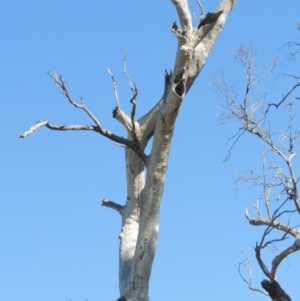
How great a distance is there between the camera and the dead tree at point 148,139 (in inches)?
218

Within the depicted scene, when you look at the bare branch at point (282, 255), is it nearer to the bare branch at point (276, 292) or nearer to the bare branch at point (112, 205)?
the bare branch at point (276, 292)

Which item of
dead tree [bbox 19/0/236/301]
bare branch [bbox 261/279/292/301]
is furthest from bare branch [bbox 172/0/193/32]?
bare branch [bbox 261/279/292/301]

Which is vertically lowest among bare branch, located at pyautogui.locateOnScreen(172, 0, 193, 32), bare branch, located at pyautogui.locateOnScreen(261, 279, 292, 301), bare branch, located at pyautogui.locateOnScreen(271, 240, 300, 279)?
bare branch, located at pyautogui.locateOnScreen(261, 279, 292, 301)

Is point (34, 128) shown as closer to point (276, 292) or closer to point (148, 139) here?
point (148, 139)

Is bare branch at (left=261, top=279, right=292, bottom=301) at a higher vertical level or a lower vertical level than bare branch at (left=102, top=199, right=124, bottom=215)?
lower

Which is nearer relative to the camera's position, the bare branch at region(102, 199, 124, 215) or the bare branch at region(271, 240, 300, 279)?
the bare branch at region(102, 199, 124, 215)

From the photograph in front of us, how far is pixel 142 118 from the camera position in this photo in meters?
6.29

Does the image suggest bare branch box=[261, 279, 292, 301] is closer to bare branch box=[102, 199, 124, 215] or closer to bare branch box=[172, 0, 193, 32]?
bare branch box=[102, 199, 124, 215]

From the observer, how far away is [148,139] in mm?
6250

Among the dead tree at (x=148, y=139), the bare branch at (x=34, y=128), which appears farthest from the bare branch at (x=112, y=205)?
the bare branch at (x=34, y=128)

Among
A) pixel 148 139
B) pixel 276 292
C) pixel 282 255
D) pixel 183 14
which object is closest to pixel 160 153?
pixel 148 139

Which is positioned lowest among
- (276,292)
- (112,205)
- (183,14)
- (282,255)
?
(276,292)

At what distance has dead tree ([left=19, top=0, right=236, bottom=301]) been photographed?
5.54 meters

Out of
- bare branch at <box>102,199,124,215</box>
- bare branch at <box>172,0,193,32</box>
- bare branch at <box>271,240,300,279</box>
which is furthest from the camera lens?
bare branch at <box>271,240,300,279</box>
